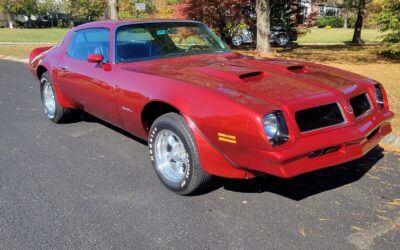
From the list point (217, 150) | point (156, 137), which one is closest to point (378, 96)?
point (217, 150)

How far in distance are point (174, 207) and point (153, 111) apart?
3.32 ft

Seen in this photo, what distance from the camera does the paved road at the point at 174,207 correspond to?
3.15 meters

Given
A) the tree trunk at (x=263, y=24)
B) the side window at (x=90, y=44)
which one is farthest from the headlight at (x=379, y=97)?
the tree trunk at (x=263, y=24)

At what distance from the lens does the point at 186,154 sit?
3684 mm

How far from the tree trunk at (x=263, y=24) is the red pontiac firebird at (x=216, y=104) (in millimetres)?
9344

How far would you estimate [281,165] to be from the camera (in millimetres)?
3080

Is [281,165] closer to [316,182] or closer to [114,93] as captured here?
[316,182]

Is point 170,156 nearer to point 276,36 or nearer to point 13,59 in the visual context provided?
point 13,59

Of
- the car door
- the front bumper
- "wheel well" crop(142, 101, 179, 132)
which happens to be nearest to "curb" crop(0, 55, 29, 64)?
the car door

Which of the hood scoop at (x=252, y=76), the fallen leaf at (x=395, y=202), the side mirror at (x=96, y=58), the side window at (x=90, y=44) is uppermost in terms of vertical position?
the side window at (x=90, y=44)

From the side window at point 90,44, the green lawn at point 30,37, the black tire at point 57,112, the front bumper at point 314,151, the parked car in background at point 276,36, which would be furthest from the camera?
the green lawn at point 30,37

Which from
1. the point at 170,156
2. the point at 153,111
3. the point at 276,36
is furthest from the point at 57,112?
the point at 276,36

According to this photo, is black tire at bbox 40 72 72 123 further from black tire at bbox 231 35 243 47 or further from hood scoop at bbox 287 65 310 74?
black tire at bbox 231 35 243 47

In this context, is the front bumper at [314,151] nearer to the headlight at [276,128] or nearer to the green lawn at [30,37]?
the headlight at [276,128]
